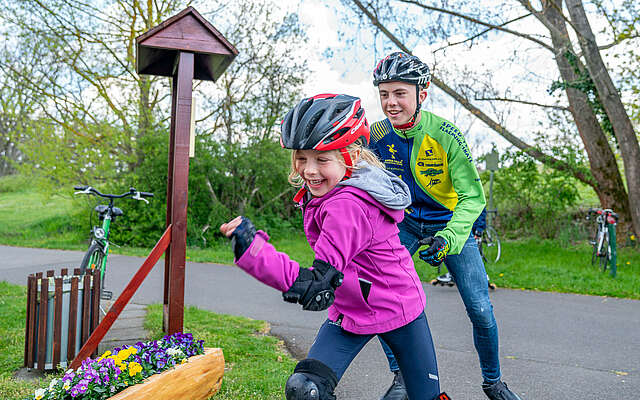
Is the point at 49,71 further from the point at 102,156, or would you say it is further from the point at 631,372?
the point at 631,372

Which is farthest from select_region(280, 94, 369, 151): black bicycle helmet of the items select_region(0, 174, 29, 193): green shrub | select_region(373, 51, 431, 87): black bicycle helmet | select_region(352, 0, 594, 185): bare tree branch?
select_region(0, 174, 29, 193): green shrub

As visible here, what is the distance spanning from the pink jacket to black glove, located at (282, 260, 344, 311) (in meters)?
0.04

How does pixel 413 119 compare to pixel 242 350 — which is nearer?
pixel 413 119

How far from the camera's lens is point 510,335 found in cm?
603

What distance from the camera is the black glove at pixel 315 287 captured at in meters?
1.81

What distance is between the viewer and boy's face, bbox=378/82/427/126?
3.14m

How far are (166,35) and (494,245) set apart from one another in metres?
9.86

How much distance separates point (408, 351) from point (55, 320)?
10.1 ft

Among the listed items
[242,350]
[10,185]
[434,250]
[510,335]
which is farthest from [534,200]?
[10,185]

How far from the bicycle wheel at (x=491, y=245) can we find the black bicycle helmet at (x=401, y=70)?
28.9 feet

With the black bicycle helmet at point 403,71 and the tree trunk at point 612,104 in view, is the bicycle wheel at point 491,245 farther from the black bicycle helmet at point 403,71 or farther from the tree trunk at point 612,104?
the black bicycle helmet at point 403,71

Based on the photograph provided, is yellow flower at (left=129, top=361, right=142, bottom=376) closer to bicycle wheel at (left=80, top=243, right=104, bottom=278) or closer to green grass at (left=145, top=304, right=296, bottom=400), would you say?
green grass at (left=145, top=304, right=296, bottom=400)

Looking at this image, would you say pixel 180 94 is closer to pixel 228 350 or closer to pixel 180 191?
pixel 180 191

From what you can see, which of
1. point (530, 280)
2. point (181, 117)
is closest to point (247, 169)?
point (530, 280)
